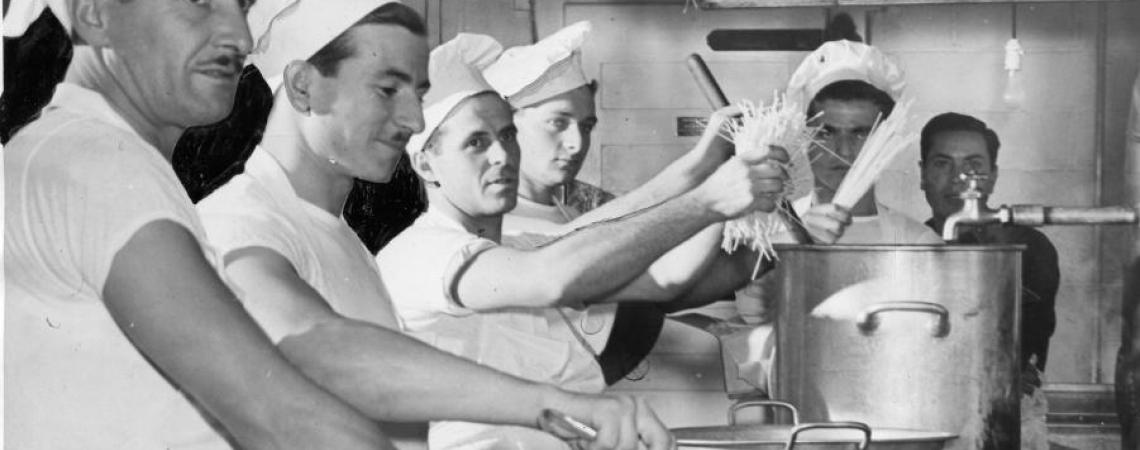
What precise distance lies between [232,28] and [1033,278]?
1904 mm

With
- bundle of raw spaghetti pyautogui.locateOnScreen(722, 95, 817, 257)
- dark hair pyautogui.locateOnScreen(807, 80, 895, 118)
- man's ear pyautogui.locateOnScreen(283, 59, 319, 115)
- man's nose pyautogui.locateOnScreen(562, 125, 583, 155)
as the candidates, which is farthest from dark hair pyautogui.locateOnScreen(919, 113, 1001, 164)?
man's ear pyautogui.locateOnScreen(283, 59, 319, 115)

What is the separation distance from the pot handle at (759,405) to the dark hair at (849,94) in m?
0.67

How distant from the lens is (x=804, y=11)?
343cm

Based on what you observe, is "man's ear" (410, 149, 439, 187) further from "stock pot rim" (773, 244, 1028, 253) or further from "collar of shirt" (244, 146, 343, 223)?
"stock pot rim" (773, 244, 1028, 253)

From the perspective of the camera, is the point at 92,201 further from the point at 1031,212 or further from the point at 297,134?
the point at 1031,212

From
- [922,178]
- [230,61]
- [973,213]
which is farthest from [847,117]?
[230,61]

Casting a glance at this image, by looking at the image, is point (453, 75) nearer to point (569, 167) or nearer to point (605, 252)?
point (569, 167)

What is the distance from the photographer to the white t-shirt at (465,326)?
331 centimetres

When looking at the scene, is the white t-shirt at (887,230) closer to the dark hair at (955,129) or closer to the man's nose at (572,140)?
the dark hair at (955,129)

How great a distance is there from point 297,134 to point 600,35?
28.8 inches

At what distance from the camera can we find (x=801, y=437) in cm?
326

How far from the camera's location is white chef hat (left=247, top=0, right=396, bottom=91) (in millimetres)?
3289

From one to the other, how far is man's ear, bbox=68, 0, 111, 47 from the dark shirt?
1.89m

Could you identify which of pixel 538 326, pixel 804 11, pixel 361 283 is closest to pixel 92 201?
pixel 361 283
